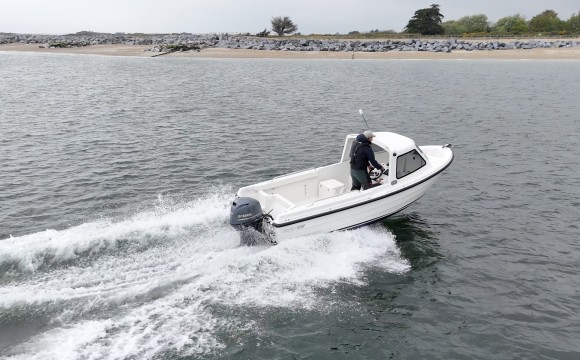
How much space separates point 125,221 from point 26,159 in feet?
29.4

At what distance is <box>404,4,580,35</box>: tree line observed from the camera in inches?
3484

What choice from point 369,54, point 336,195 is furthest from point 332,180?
point 369,54

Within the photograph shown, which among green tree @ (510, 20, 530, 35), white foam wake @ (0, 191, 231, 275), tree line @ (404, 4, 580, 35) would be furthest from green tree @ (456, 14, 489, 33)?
white foam wake @ (0, 191, 231, 275)

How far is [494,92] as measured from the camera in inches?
1419

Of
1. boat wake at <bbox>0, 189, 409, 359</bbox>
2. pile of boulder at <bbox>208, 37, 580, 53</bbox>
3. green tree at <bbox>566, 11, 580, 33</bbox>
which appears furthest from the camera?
green tree at <bbox>566, 11, 580, 33</bbox>

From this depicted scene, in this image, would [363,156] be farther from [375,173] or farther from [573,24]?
[573,24]

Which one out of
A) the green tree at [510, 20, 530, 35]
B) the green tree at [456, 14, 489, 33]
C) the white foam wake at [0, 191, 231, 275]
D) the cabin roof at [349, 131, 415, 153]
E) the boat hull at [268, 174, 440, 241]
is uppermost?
the green tree at [456, 14, 489, 33]

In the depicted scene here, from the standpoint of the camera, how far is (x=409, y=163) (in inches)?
497

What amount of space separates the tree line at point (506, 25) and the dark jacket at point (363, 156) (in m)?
86.0

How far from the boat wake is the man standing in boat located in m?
1.39

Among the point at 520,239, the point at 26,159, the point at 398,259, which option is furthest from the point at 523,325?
the point at 26,159

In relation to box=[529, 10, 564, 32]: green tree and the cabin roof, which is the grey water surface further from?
box=[529, 10, 564, 32]: green tree

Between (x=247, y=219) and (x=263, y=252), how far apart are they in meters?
0.87

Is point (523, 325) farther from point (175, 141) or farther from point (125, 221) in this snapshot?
point (175, 141)
